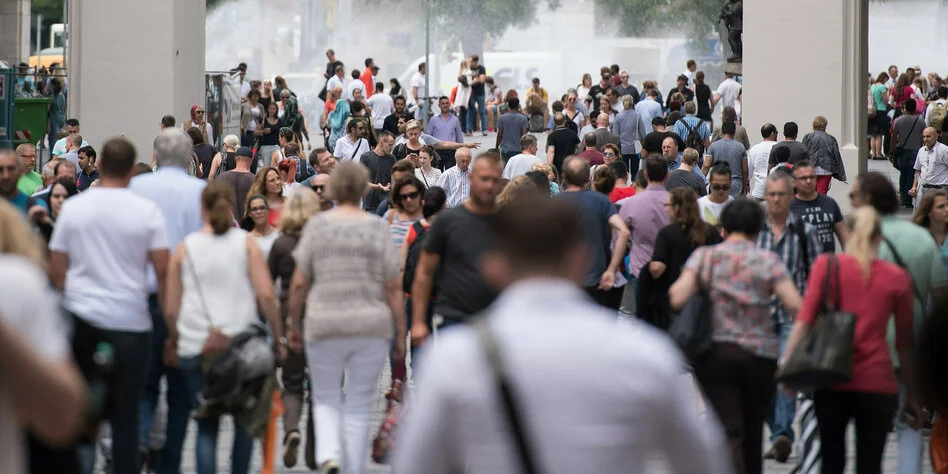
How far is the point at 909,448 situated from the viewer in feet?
24.3

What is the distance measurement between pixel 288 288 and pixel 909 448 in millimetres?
3511

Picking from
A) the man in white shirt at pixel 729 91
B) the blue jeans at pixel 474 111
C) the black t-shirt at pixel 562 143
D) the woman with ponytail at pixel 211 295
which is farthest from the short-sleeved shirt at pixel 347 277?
the blue jeans at pixel 474 111

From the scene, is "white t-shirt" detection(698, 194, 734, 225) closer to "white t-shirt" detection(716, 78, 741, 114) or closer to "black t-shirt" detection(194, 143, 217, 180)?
"black t-shirt" detection(194, 143, 217, 180)

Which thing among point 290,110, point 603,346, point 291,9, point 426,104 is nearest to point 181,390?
point 603,346

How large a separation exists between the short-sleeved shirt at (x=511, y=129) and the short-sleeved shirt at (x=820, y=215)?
14290mm

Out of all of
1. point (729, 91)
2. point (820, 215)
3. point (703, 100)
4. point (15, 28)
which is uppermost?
point (15, 28)

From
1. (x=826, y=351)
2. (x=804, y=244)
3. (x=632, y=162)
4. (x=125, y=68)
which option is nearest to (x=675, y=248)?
(x=804, y=244)

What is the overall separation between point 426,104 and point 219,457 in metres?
26.3

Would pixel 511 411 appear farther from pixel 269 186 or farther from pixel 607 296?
pixel 269 186

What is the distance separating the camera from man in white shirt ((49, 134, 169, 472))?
710 centimetres

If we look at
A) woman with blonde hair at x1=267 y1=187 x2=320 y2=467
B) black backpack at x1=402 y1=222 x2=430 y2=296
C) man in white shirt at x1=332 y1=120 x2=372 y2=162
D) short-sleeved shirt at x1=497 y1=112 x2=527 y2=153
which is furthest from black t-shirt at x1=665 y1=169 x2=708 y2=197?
short-sleeved shirt at x1=497 y1=112 x2=527 y2=153

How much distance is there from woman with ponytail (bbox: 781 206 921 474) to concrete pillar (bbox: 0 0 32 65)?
58.5 meters

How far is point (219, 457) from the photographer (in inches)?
360

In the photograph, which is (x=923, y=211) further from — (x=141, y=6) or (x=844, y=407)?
(x=141, y=6)
